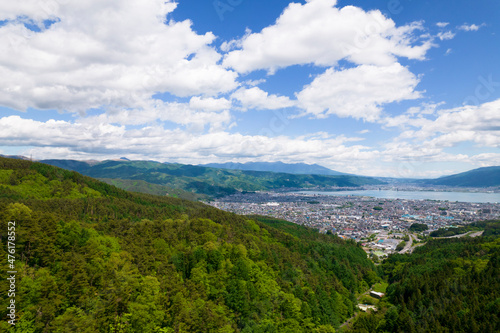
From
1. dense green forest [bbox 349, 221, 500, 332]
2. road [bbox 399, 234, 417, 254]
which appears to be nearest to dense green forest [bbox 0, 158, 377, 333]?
dense green forest [bbox 349, 221, 500, 332]

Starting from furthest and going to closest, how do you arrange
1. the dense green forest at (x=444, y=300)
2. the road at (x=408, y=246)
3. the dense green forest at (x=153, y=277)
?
the road at (x=408, y=246)
the dense green forest at (x=444, y=300)
the dense green forest at (x=153, y=277)

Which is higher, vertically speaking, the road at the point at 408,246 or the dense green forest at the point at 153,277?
the dense green forest at the point at 153,277

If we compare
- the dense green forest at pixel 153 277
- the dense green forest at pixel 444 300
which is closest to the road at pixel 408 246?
the dense green forest at pixel 444 300

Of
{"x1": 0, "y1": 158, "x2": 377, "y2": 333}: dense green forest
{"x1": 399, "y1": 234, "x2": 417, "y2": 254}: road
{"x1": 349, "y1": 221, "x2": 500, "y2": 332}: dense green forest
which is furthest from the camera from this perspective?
{"x1": 399, "y1": 234, "x2": 417, "y2": 254}: road

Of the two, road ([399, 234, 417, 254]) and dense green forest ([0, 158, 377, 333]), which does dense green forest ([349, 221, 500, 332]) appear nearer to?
dense green forest ([0, 158, 377, 333])

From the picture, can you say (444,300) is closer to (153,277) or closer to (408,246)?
(153,277)

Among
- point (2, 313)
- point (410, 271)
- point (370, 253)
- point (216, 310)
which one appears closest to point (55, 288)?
point (2, 313)

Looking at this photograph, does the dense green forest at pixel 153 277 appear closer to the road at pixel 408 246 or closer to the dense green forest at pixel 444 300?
the dense green forest at pixel 444 300
